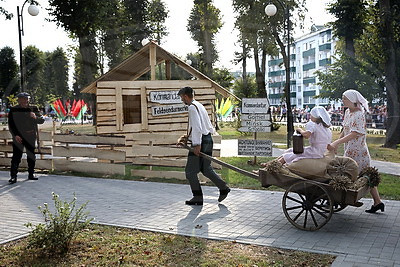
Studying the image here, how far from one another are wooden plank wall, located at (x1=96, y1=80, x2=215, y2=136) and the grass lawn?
8.16 metres

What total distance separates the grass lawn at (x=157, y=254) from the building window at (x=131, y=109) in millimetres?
8530

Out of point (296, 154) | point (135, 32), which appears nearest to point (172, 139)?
point (296, 154)

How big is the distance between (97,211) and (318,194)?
3.67 metres

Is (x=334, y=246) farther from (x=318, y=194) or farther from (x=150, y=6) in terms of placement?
(x=150, y=6)

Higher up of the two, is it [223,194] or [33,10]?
[33,10]

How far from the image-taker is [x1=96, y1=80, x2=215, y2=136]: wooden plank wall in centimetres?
1405

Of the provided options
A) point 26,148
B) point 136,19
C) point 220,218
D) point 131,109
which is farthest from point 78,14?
point 220,218

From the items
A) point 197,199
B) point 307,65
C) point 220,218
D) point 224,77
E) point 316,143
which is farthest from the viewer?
point 307,65

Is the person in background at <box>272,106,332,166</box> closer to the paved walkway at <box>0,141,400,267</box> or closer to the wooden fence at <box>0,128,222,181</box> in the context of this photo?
the paved walkway at <box>0,141,400,267</box>

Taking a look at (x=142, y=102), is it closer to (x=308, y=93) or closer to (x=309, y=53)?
(x=308, y=93)

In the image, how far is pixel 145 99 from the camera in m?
14.3

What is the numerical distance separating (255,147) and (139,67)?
6.02 m

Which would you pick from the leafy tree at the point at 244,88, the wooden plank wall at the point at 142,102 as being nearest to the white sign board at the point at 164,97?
the wooden plank wall at the point at 142,102

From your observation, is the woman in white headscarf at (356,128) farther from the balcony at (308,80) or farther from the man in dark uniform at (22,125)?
the balcony at (308,80)
